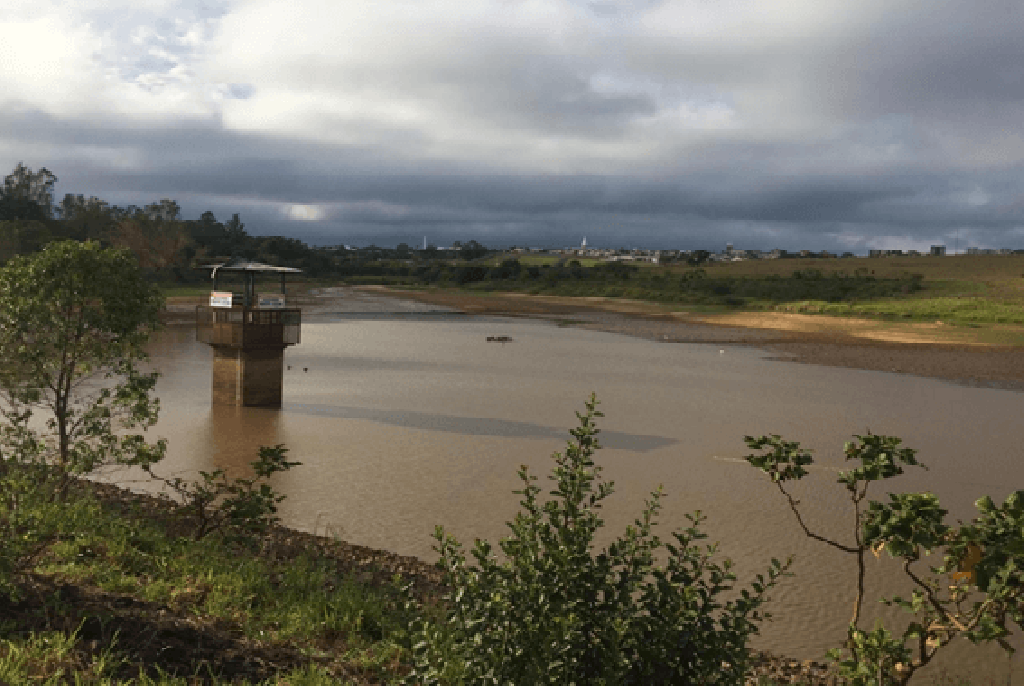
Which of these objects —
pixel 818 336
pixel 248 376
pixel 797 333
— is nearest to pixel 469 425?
pixel 248 376

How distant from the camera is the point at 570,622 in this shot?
377 centimetres

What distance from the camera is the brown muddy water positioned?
1242cm

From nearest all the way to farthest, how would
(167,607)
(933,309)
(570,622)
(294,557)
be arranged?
(570,622), (167,607), (294,557), (933,309)

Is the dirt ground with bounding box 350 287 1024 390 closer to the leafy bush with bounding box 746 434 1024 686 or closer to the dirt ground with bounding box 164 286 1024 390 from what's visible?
the dirt ground with bounding box 164 286 1024 390

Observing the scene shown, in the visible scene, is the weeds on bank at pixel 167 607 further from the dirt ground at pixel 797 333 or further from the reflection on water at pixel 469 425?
the dirt ground at pixel 797 333

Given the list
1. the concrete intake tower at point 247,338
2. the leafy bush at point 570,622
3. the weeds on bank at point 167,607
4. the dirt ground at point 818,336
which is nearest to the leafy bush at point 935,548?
the leafy bush at point 570,622

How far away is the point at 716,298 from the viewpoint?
8644 cm

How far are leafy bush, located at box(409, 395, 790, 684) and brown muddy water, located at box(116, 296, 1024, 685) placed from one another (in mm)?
5308

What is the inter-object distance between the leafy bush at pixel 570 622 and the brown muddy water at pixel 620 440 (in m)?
5.31

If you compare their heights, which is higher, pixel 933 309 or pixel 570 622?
pixel 933 309

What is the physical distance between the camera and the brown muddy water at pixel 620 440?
40.8 feet

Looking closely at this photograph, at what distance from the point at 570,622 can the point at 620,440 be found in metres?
17.5

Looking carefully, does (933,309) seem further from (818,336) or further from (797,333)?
(818,336)

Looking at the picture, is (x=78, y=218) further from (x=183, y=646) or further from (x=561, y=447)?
(x=183, y=646)
